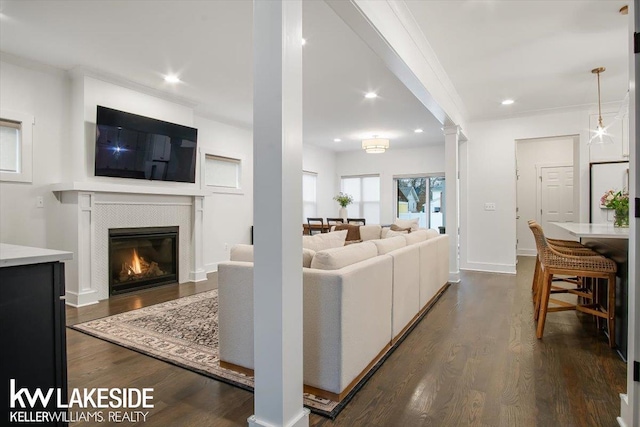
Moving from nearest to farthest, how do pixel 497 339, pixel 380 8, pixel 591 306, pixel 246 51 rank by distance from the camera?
pixel 380 8, pixel 497 339, pixel 591 306, pixel 246 51

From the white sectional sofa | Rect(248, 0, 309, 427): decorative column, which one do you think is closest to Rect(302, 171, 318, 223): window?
the white sectional sofa

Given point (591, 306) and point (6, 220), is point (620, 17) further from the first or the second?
point (6, 220)

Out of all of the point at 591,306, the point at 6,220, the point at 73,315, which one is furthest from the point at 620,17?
the point at 6,220

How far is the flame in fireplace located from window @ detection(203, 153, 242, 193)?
5.24 ft

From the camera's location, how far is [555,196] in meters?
7.80

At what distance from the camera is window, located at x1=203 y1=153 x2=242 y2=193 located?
5844 mm

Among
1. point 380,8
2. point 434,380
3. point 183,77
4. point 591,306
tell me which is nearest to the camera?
point 434,380

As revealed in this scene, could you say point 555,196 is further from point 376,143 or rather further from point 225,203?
point 225,203

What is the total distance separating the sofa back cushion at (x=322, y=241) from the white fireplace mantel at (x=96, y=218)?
2.66 m

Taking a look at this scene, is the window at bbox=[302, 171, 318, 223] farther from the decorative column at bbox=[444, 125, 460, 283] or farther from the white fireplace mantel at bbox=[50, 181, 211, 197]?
the decorative column at bbox=[444, 125, 460, 283]

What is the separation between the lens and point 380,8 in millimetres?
2340

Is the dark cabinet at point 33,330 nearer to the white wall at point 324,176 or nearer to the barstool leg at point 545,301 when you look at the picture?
the barstool leg at point 545,301

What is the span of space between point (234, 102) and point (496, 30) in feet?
11.2
